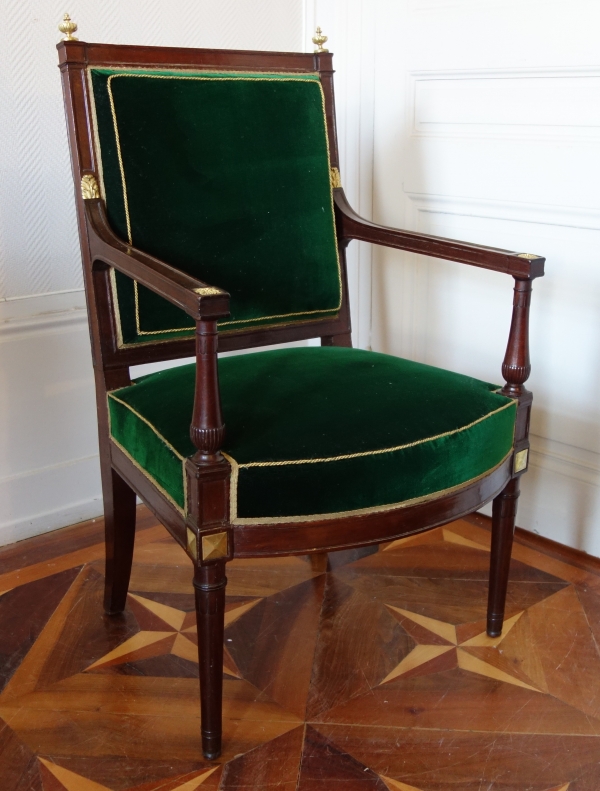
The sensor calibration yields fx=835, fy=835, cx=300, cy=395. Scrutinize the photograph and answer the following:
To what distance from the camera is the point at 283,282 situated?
147 cm

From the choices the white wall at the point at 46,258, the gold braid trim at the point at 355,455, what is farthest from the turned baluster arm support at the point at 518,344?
the white wall at the point at 46,258

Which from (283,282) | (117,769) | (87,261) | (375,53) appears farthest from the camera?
(375,53)

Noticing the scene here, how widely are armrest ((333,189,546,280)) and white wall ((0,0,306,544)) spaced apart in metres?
0.62

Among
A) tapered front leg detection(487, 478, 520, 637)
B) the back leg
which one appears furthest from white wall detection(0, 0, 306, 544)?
tapered front leg detection(487, 478, 520, 637)

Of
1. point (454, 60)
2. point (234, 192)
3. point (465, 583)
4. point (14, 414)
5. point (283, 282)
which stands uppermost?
point (454, 60)

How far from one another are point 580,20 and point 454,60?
29 cm

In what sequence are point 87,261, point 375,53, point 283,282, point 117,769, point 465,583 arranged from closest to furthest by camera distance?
point 117,769
point 87,261
point 283,282
point 465,583
point 375,53

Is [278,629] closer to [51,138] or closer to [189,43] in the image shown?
[51,138]

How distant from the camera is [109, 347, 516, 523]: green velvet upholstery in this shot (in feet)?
3.53

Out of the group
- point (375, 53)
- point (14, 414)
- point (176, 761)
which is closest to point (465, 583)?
point (176, 761)

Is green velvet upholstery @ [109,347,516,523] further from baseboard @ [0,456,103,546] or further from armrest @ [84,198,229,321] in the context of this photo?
baseboard @ [0,456,103,546]

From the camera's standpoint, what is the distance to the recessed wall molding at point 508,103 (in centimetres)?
159

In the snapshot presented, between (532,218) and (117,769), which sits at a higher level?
(532,218)

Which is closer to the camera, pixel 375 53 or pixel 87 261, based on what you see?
pixel 87 261
